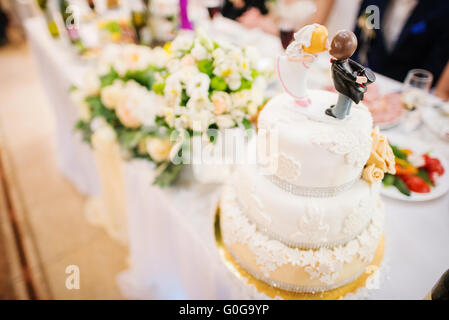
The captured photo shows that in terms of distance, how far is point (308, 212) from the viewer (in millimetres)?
891

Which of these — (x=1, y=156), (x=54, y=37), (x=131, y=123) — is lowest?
(x=1, y=156)

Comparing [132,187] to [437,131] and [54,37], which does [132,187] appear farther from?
[54,37]

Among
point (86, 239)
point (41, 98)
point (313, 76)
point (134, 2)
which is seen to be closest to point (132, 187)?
point (86, 239)

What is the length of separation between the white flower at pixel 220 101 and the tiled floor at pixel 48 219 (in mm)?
1402

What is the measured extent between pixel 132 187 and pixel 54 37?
6.52 feet

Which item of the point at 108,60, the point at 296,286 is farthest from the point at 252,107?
the point at 108,60

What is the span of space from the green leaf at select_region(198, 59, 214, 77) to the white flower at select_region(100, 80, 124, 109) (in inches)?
21.3

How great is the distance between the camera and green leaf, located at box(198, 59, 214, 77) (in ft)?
3.46

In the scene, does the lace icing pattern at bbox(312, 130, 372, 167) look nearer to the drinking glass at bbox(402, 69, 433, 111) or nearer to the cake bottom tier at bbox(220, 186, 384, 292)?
the cake bottom tier at bbox(220, 186, 384, 292)

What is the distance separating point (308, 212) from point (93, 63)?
224 centimetres

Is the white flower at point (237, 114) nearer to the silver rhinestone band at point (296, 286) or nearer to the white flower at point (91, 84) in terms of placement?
the silver rhinestone band at point (296, 286)

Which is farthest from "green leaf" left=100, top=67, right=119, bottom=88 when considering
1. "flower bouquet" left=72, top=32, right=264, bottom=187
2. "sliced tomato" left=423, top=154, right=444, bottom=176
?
"sliced tomato" left=423, top=154, right=444, bottom=176

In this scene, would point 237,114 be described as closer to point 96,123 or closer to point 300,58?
point 300,58

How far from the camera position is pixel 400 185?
133 centimetres
